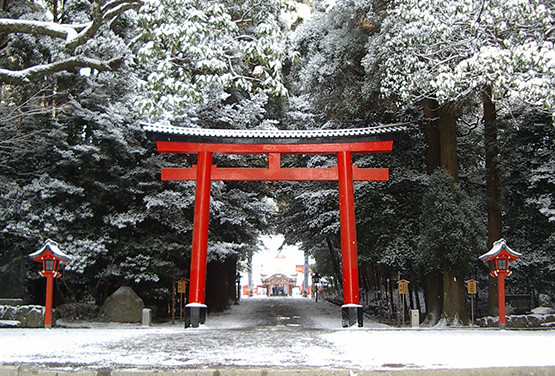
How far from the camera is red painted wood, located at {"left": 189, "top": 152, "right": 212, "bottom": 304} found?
12.3 metres

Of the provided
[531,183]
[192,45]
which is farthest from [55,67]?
[531,183]

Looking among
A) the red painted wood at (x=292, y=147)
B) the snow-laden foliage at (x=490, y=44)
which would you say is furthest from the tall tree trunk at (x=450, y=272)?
the snow-laden foliage at (x=490, y=44)

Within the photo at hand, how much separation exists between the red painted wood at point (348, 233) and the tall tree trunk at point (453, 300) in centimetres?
310

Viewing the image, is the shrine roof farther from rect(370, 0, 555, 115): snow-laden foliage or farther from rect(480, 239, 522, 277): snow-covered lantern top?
rect(480, 239, 522, 277): snow-covered lantern top

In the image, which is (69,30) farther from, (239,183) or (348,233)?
(239,183)

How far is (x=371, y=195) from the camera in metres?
16.5

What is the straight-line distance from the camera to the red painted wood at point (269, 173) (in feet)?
43.7

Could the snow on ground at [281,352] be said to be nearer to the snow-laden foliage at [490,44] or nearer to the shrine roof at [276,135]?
the snow-laden foliage at [490,44]

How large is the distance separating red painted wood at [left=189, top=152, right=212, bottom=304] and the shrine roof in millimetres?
595

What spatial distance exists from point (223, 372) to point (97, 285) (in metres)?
12.1

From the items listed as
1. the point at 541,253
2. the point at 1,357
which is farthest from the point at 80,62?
the point at 541,253

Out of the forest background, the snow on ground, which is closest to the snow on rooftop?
the forest background

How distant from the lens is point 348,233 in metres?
12.6

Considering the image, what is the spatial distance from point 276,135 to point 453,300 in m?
6.68
